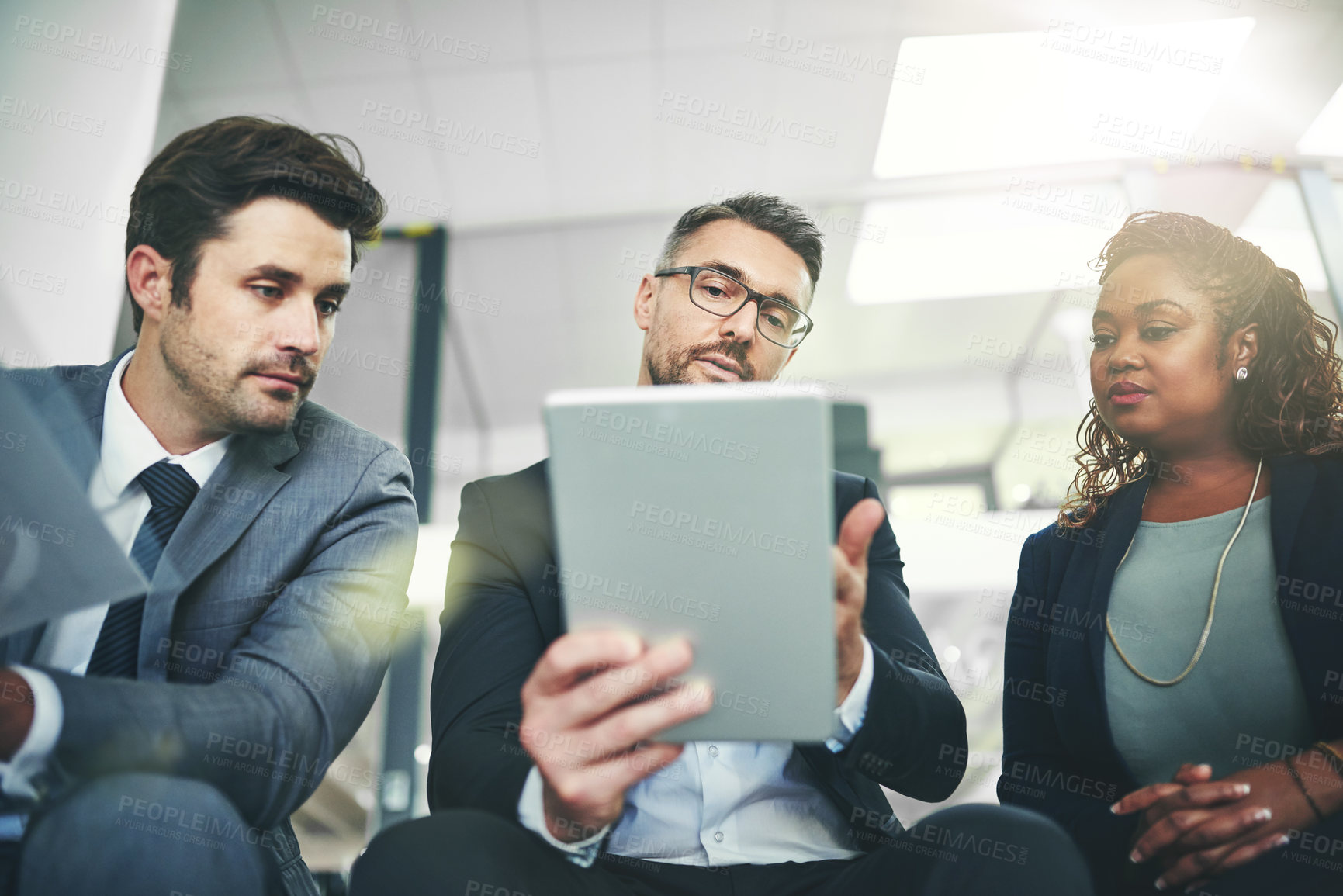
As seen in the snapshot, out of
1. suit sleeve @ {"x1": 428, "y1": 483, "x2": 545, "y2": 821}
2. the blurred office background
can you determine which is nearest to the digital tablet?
suit sleeve @ {"x1": 428, "y1": 483, "x2": 545, "y2": 821}

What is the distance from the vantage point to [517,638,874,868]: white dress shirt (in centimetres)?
97

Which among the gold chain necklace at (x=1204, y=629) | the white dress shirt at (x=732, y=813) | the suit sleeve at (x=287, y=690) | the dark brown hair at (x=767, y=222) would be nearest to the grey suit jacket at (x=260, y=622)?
the suit sleeve at (x=287, y=690)

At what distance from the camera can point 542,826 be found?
79 cm

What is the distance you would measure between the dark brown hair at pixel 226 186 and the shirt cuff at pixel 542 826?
3.51 feet

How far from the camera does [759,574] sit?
0.67 meters

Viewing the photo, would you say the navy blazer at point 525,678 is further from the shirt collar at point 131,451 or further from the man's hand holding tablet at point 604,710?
the shirt collar at point 131,451

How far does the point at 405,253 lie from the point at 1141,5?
296 centimetres

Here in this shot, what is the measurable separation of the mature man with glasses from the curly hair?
1.84ft

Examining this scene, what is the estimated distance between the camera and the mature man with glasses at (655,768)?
66 centimetres

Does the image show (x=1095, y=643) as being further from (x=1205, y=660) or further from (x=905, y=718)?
(x=905, y=718)

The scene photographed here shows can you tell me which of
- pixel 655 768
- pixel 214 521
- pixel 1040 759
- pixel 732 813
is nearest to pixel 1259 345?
pixel 1040 759

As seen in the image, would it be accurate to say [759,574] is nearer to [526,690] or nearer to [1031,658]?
[526,690]

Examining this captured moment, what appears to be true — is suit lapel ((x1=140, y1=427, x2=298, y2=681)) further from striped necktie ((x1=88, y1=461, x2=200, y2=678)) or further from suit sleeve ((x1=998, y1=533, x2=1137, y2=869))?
suit sleeve ((x1=998, y1=533, x2=1137, y2=869))

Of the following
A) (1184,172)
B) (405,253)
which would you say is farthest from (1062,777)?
(405,253)
